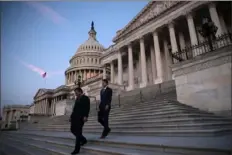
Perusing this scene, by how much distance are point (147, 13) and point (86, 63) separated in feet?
184

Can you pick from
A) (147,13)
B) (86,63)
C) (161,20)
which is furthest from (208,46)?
(86,63)

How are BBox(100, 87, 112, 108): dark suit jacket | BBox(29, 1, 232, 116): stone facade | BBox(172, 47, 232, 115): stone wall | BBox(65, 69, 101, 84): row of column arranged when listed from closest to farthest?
BBox(100, 87, 112, 108): dark suit jacket, BBox(172, 47, 232, 115): stone wall, BBox(29, 1, 232, 116): stone facade, BBox(65, 69, 101, 84): row of column

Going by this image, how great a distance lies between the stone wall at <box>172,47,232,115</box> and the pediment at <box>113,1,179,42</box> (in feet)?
53.7

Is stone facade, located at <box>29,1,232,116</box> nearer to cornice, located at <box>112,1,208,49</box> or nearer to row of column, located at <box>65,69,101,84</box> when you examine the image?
cornice, located at <box>112,1,208,49</box>

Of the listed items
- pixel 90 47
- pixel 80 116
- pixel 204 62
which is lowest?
pixel 80 116

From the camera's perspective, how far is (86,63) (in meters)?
78.1

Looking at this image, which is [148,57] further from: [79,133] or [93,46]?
[93,46]

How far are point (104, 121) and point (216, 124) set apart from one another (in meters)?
3.98

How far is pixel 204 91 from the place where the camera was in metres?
7.55

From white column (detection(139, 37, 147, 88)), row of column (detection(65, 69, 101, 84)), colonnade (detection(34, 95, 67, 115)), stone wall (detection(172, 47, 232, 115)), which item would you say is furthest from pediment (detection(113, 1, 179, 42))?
row of column (detection(65, 69, 101, 84))

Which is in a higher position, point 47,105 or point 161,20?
point 161,20

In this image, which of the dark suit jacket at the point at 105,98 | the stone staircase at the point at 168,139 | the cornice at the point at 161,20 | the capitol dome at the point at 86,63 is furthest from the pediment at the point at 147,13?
the capitol dome at the point at 86,63

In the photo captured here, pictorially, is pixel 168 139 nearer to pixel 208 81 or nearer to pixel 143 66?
pixel 208 81

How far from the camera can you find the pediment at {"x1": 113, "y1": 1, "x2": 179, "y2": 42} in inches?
906
